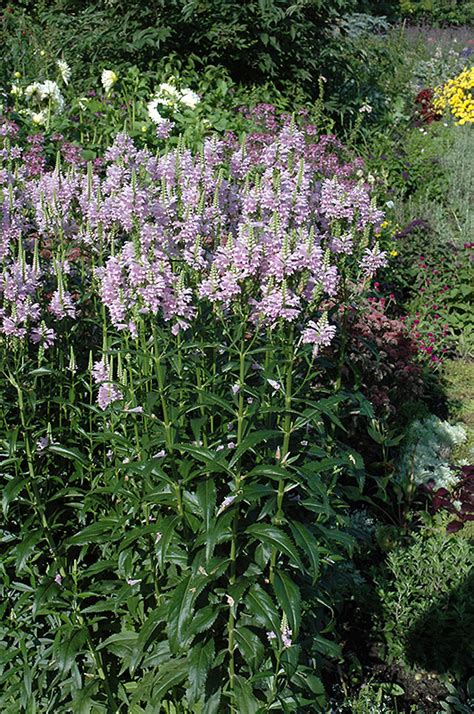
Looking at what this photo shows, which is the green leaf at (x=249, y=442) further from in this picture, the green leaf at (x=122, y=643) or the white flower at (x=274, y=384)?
the green leaf at (x=122, y=643)

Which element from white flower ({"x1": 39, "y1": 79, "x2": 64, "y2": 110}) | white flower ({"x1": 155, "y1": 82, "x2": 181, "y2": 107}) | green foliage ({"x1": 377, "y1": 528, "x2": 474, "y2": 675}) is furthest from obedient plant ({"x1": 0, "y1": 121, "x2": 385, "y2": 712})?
white flower ({"x1": 155, "y1": 82, "x2": 181, "y2": 107})

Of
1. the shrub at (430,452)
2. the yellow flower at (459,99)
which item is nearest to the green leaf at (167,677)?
the shrub at (430,452)

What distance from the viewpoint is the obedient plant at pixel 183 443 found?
2.37 m

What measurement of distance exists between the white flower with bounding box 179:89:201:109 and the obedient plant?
A: 4491mm

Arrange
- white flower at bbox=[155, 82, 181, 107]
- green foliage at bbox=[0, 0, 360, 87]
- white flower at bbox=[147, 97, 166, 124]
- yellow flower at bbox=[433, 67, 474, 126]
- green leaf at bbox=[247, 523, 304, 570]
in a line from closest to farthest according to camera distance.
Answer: green leaf at bbox=[247, 523, 304, 570]
white flower at bbox=[147, 97, 166, 124]
white flower at bbox=[155, 82, 181, 107]
green foliage at bbox=[0, 0, 360, 87]
yellow flower at bbox=[433, 67, 474, 126]

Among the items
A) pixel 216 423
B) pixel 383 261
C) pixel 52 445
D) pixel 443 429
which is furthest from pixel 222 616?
pixel 443 429

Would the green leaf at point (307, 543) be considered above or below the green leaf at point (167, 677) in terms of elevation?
above

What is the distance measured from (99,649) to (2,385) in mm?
1008

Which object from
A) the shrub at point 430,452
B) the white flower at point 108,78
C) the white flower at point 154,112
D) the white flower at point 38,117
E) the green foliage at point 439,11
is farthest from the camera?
the green foliage at point 439,11

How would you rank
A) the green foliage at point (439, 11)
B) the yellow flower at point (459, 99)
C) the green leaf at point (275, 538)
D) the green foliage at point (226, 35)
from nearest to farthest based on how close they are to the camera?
the green leaf at point (275, 538)
the green foliage at point (226, 35)
the yellow flower at point (459, 99)
the green foliage at point (439, 11)

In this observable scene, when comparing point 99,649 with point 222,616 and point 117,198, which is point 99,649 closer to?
point 222,616

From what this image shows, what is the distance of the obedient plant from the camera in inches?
93.3

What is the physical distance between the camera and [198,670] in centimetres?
235

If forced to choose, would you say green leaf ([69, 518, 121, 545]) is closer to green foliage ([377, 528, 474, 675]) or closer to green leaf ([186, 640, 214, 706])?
green leaf ([186, 640, 214, 706])
